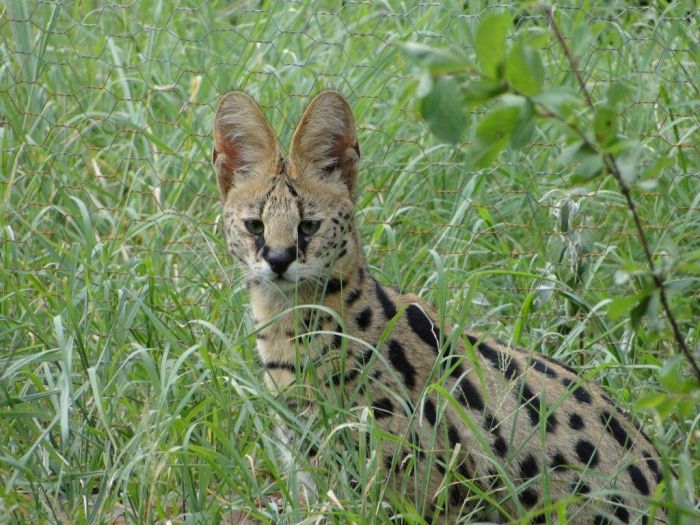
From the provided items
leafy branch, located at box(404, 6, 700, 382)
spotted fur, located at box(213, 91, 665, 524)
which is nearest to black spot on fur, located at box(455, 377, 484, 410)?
spotted fur, located at box(213, 91, 665, 524)

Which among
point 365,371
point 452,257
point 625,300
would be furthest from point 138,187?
point 625,300

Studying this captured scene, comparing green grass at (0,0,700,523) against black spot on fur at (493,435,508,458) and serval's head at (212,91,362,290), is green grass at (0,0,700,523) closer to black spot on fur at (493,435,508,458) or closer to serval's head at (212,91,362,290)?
serval's head at (212,91,362,290)

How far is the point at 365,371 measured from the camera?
337 centimetres

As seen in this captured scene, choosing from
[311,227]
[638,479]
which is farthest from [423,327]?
[638,479]

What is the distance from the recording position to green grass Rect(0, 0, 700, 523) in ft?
11.0

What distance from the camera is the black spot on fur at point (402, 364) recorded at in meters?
3.56

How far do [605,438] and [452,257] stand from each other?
1.52 meters

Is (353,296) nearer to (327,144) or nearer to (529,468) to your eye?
(327,144)

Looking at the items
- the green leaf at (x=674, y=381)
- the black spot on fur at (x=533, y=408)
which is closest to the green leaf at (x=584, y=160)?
the green leaf at (x=674, y=381)

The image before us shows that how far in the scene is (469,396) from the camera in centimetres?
357

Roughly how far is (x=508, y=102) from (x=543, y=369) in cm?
181

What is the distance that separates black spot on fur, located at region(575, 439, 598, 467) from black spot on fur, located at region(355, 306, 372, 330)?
0.76m

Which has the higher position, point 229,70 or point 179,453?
point 229,70

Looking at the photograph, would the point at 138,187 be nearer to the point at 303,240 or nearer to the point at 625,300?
the point at 303,240
